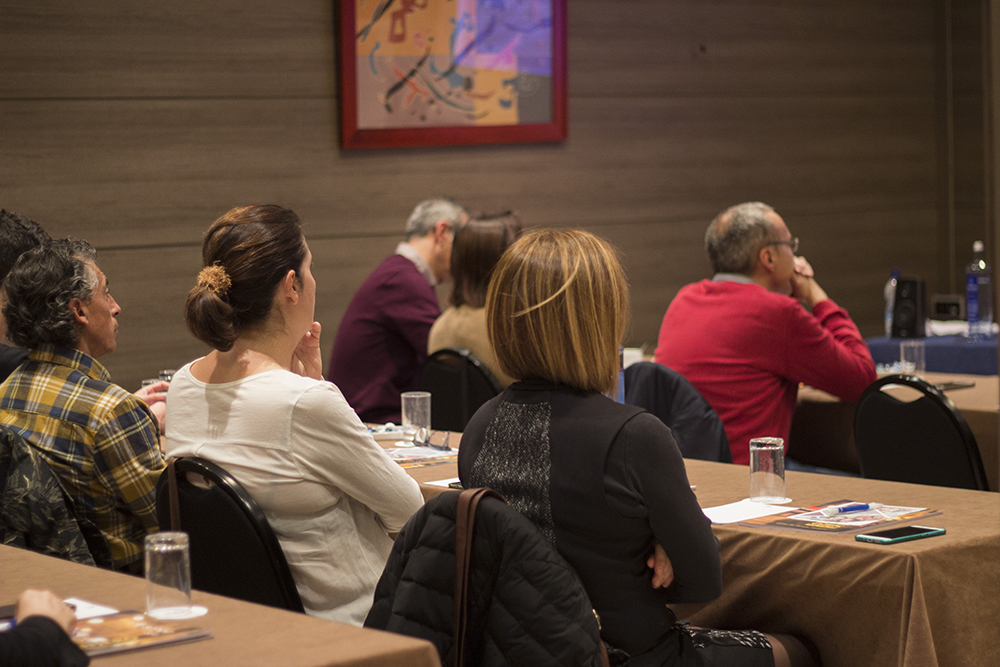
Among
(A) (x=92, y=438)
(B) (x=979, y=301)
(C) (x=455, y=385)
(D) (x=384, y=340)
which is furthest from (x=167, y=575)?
(B) (x=979, y=301)

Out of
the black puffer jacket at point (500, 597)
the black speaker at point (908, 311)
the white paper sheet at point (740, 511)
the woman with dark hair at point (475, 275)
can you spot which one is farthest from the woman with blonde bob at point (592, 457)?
the black speaker at point (908, 311)

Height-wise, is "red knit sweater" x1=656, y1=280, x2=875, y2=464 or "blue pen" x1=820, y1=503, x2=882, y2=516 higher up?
"red knit sweater" x1=656, y1=280, x2=875, y2=464

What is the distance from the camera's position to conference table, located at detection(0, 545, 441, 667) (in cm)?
136

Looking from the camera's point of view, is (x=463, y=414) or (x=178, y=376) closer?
(x=178, y=376)

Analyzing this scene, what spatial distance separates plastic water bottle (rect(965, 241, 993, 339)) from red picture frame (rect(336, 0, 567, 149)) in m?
2.10

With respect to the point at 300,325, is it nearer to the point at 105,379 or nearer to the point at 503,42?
the point at 105,379

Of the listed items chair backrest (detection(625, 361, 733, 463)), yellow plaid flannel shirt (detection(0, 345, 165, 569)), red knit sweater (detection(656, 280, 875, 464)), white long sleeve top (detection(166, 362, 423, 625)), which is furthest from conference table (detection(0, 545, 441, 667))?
red knit sweater (detection(656, 280, 875, 464))

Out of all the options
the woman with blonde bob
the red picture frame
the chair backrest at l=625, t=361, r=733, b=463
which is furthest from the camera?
the red picture frame

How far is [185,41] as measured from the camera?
16.2 feet

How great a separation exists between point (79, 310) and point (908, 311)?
3789 mm

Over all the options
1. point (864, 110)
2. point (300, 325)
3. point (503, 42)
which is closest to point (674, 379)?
point (300, 325)

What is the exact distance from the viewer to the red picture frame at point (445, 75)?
17.7ft

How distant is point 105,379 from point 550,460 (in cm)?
114

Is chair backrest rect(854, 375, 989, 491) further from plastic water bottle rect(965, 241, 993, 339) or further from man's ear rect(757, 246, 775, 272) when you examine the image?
plastic water bottle rect(965, 241, 993, 339)
